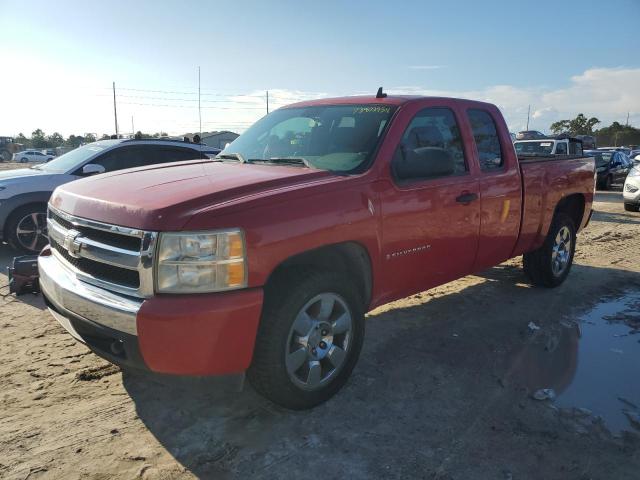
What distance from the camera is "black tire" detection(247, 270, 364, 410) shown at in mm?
2807

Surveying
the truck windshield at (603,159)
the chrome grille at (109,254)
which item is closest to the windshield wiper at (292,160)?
the chrome grille at (109,254)

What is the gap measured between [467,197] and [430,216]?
52 cm

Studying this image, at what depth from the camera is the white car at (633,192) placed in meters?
12.9

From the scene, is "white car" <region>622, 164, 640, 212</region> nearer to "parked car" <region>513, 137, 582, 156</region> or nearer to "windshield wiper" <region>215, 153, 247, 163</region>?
"parked car" <region>513, 137, 582, 156</region>

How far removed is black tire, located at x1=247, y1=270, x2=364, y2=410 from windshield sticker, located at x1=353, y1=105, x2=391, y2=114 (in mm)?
1448

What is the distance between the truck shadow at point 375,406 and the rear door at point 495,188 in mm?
743

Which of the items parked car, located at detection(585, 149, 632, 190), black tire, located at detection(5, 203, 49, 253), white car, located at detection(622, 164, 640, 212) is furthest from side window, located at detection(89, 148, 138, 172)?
parked car, located at detection(585, 149, 632, 190)

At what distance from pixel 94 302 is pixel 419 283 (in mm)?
2346

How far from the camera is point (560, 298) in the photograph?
559 centimetres

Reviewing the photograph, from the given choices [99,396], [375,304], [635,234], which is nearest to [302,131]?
[375,304]

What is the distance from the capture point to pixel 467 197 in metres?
4.09

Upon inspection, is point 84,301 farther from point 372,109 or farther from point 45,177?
point 45,177

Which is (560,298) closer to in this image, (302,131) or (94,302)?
(302,131)

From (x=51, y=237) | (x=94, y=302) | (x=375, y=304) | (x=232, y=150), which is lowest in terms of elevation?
(x=375, y=304)
